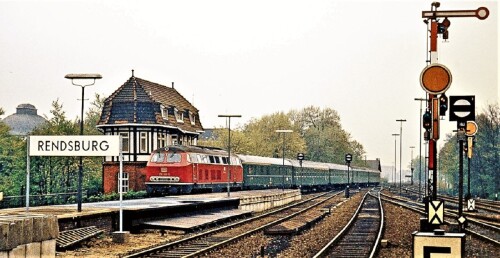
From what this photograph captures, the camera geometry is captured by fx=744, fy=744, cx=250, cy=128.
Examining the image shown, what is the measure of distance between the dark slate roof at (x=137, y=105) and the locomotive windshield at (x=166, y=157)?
40.5 ft

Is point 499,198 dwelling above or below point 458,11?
below

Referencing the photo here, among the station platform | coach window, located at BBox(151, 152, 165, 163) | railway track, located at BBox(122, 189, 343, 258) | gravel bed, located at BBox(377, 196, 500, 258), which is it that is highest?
coach window, located at BBox(151, 152, 165, 163)

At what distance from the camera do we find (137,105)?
5744 centimetres

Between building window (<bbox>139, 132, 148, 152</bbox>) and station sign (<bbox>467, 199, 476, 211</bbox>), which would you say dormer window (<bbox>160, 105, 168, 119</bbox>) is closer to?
building window (<bbox>139, 132, 148, 152</bbox>)

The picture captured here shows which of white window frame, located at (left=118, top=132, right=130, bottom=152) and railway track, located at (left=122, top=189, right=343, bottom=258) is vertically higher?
white window frame, located at (left=118, top=132, right=130, bottom=152)

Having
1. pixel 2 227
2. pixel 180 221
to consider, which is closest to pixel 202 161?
pixel 180 221

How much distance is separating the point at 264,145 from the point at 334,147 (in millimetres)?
24599

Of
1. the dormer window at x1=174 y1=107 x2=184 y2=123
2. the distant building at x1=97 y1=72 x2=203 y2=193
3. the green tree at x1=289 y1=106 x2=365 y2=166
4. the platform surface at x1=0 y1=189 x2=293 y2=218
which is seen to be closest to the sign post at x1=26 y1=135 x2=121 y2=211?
the platform surface at x1=0 y1=189 x2=293 y2=218

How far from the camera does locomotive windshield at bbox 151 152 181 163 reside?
4269 centimetres

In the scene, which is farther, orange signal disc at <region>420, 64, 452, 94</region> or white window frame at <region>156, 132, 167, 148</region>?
white window frame at <region>156, 132, 167, 148</region>

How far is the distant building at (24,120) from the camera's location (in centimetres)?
9269

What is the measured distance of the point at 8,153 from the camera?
5403cm

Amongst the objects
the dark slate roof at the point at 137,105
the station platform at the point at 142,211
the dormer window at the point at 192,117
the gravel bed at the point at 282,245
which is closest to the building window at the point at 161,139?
the dark slate roof at the point at 137,105

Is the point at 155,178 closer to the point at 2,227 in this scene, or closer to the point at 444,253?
the point at 2,227
